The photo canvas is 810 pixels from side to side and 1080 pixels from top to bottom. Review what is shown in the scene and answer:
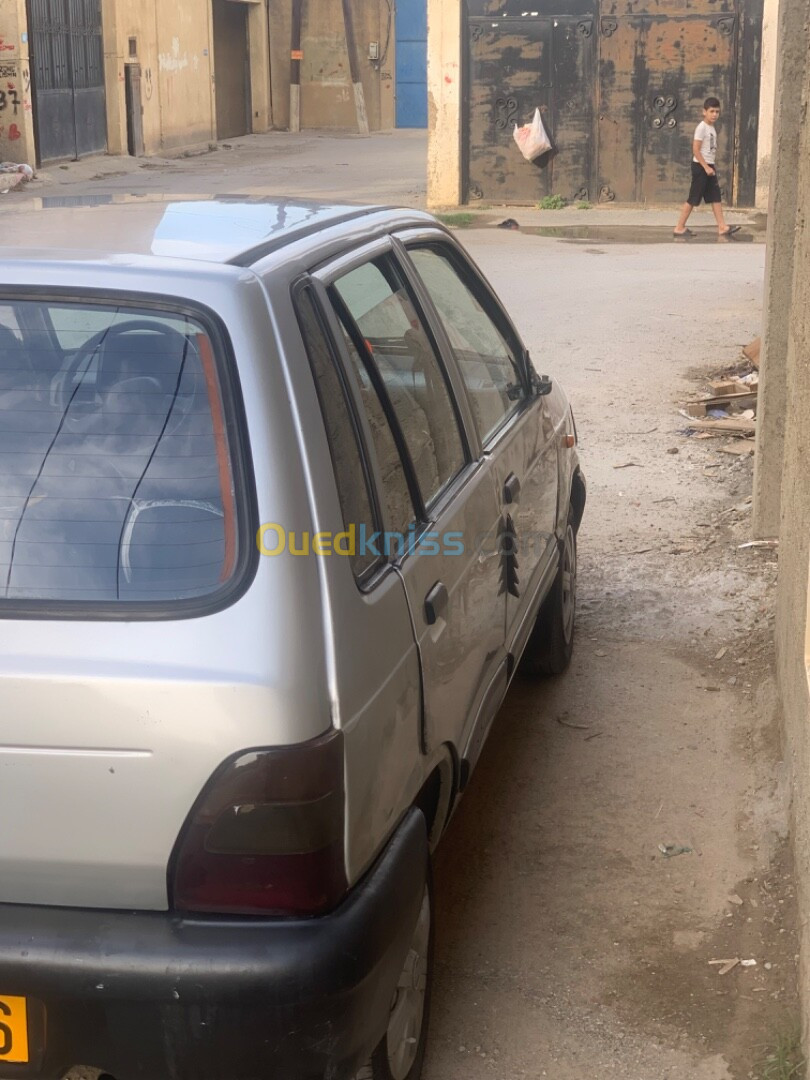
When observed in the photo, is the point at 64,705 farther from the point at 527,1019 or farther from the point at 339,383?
the point at 527,1019

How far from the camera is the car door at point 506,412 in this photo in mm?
3449

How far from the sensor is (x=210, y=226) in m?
2.71

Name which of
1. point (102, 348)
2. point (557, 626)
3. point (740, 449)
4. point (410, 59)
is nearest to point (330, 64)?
point (410, 59)

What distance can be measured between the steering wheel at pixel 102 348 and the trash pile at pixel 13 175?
64.5ft

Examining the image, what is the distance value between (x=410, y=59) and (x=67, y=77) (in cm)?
1711

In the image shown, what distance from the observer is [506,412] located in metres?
3.87

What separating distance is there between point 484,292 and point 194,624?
2273 mm

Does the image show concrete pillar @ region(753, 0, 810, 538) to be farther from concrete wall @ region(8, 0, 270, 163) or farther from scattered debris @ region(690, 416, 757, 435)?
concrete wall @ region(8, 0, 270, 163)

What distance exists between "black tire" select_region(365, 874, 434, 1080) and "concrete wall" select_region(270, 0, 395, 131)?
35.7 metres

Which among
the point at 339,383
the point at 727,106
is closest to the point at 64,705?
the point at 339,383

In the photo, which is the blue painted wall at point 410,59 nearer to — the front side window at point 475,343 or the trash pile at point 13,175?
the trash pile at point 13,175

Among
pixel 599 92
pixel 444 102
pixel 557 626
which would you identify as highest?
pixel 599 92

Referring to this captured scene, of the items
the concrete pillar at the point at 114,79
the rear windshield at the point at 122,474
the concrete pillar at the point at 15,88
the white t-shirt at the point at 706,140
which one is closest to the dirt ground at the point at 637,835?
the rear windshield at the point at 122,474

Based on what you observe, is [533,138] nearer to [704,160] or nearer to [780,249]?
[704,160]
